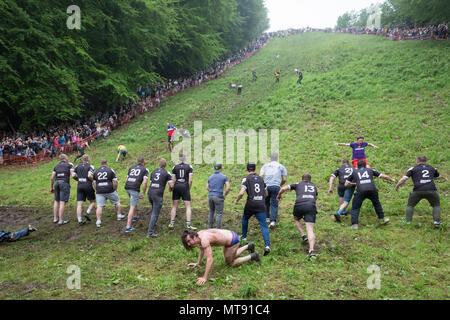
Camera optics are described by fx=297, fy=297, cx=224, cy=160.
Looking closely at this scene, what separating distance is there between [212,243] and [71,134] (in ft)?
68.2

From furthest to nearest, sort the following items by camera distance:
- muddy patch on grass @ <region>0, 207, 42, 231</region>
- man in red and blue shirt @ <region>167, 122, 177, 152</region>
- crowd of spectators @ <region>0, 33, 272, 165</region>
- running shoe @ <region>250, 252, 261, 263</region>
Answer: crowd of spectators @ <region>0, 33, 272, 165</region> → man in red and blue shirt @ <region>167, 122, 177, 152</region> → muddy patch on grass @ <region>0, 207, 42, 231</region> → running shoe @ <region>250, 252, 261, 263</region>

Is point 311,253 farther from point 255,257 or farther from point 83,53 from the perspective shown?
point 83,53

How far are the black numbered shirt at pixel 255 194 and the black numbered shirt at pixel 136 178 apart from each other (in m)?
3.45

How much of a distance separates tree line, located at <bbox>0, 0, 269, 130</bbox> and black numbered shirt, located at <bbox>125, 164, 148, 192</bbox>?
52.1ft

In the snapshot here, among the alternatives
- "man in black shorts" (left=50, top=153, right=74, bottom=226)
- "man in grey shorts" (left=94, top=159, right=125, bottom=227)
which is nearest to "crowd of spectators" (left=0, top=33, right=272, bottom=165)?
"man in black shorts" (left=50, top=153, right=74, bottom=226)

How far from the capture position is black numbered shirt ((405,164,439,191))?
817cm

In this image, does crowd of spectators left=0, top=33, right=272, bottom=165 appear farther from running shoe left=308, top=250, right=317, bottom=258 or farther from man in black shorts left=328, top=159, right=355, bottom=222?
running shoe left=308, top=250, right=317, bottom=258

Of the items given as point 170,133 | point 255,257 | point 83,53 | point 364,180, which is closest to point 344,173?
point 364,180

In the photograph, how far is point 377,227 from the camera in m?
8.45

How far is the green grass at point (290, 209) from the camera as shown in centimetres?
571

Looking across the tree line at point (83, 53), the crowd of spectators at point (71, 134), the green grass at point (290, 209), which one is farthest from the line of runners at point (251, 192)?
the tree line at point (83, 53)

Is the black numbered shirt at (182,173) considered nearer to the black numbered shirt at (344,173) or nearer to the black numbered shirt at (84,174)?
the black numbered shirt at (84,174)
